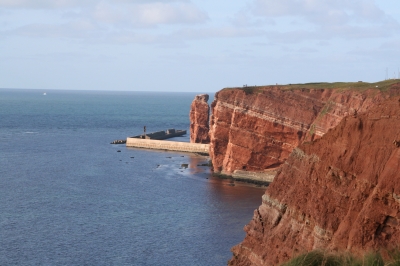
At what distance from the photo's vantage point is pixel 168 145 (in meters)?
119

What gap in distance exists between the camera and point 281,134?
274ft

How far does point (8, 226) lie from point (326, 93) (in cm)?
4440

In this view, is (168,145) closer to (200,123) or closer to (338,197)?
(200,123)

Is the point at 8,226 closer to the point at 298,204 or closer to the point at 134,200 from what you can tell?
the point at 134,200

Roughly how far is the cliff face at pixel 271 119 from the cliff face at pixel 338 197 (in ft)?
136

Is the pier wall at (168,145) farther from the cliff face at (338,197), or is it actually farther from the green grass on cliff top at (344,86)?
the cliff face at (338,197)

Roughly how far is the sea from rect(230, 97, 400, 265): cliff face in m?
10.9

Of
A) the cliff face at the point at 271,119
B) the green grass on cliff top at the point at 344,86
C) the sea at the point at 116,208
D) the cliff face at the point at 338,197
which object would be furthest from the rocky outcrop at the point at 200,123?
the cliff face at the point at 338,197

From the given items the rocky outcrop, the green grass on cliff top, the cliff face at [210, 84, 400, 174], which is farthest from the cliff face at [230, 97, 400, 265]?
the rocky outcrop

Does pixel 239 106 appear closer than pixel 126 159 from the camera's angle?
Yes

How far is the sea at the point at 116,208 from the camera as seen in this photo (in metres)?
49.8

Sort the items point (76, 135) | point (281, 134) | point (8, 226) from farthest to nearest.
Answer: point (76, 135)
point (281, 134)
point (8, 226)

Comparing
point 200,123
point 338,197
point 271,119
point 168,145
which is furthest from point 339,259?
point 200,123

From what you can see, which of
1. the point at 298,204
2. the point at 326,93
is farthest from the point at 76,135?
the point at 298,204
